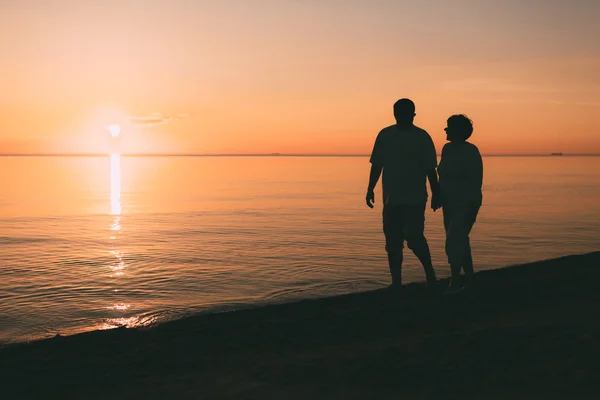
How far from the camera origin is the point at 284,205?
33.4m

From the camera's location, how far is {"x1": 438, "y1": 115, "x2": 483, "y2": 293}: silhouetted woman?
276 inches

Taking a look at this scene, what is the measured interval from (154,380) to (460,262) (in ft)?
13.5

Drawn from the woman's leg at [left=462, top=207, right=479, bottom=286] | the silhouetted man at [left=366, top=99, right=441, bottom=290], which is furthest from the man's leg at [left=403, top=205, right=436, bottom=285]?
the woman's leg at [left=462, top=207, right=479, bottom=286]

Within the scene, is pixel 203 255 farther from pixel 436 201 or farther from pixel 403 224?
pixel 436 201

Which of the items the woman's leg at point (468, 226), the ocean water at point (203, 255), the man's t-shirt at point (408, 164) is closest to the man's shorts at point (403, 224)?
the man's t-shirt at point (408, 164)

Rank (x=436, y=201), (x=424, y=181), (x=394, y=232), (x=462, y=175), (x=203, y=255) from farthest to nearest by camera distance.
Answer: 1. (x=203, y=255)
2. (x=394, y=232)
3. (x=436, y=201)
4. (x=424, y=181)
5. (x=462, y=175)

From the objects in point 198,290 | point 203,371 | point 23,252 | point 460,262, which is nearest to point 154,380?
point 203,371

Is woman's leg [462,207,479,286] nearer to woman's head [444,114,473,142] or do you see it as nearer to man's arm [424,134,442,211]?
man's arm [424,134,442,211]

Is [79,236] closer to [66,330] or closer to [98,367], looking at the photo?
[66,330]

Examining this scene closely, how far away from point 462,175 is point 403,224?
3.31 feet

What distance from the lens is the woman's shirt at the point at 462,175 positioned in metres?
7.01

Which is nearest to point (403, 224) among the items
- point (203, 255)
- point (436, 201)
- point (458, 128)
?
point (436, 201)

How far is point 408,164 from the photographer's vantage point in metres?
7.30

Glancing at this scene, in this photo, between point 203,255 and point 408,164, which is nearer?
point 408,164
